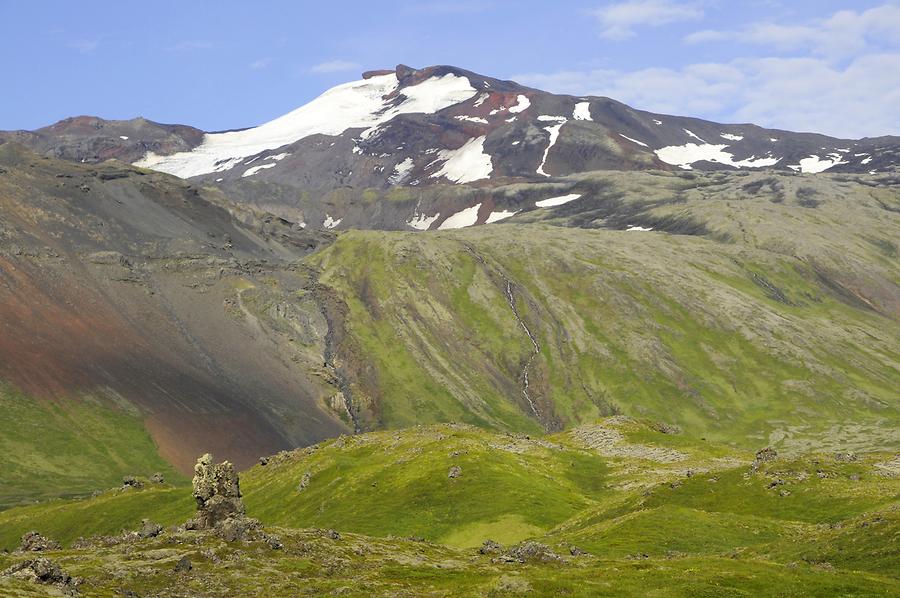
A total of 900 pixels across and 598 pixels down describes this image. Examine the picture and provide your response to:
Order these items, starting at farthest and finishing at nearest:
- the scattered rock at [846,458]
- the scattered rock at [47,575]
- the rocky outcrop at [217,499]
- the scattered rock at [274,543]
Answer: the scattered rock at [846,458] < the rocky outcrop at [217,499] < the scattered rock at [274,543] < the scattered rock at [47,575]

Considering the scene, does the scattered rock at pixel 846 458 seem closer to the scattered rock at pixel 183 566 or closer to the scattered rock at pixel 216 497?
the scattered rock at pixel 216 497

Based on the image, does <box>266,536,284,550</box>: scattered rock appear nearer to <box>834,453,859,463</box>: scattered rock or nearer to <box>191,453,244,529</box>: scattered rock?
<box>191,453,244,529</box>: scattered rock

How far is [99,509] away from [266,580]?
3999 inches

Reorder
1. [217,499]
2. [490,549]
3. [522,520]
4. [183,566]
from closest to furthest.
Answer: [183,566] < [217,499] < [490,549] < [522,520]

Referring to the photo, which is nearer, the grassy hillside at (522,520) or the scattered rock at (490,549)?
the grassy hillside at (522,520)

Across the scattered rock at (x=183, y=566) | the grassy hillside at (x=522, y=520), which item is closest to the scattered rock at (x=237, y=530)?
the grassy hillside at (x=522, y=520)

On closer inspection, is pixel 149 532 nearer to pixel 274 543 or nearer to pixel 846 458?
pixel 274 543

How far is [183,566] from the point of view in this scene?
63.5m

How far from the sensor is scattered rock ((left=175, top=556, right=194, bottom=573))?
207 feet

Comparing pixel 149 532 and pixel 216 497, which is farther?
pixel 216 497

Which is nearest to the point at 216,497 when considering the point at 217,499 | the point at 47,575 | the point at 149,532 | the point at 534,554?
the point at 217,499

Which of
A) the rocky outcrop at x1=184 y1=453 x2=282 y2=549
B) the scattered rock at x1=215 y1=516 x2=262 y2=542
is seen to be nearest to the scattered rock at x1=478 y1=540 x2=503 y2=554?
the rocky outcrop at x1=184 y1=453 x2=282 y2=549

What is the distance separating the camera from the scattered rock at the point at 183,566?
207 feet

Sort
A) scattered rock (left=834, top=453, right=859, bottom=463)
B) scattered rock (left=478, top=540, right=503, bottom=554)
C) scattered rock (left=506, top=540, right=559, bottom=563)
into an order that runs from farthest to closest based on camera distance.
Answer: scattered rock (left=834, top=453, right=859, bottom=463) < scattered rock (left=478, top=540, right=503, bottom=554) < scattered rock (left=506, top=540, right=559, bottom=563)
